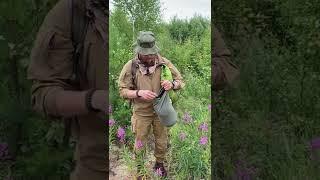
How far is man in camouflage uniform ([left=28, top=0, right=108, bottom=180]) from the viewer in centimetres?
328

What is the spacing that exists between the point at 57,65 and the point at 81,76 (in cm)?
14

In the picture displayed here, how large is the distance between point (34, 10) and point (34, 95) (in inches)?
30.2

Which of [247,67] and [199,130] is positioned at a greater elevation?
[247,67]

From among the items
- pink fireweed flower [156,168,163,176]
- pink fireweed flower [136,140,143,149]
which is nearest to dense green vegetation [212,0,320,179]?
pink fireweed flower [156,168,163,176]

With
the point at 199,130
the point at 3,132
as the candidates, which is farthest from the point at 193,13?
the point at 3,132

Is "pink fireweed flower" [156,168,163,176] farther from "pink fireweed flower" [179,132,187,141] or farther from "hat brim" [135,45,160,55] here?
"hat brim" [135,45,160,55]

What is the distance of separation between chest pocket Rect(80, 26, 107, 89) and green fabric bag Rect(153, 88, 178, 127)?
11.4 inches

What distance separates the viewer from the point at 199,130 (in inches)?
144

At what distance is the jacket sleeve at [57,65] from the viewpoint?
3.27 meters

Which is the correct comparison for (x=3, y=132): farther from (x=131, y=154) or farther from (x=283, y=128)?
(x=283, y=128)

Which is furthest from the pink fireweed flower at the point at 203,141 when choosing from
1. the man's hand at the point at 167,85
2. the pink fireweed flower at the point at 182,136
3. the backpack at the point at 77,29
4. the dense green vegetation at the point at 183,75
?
the backpack at the point at 77,29

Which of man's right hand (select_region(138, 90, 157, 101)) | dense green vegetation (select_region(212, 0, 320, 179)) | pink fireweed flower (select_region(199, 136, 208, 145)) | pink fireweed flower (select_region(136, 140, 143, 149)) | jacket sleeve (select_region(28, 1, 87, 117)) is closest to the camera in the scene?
jacket sleeve (select_region(28, 1, 87, 117))

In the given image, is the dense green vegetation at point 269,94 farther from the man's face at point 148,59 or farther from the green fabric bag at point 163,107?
the man's face at point 148,59

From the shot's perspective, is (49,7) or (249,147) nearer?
(49,7)
